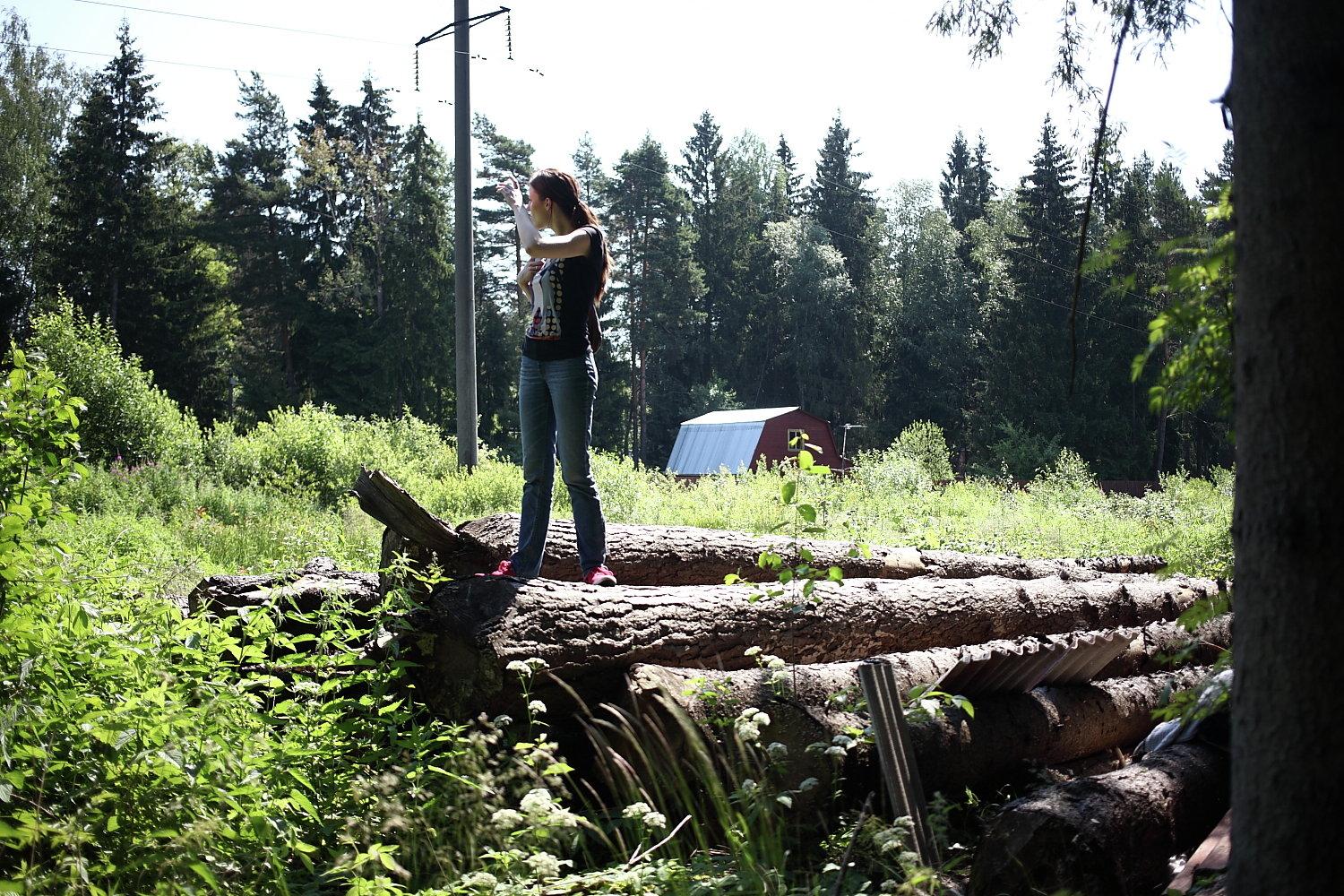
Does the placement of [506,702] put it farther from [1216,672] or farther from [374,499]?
[1216,672]

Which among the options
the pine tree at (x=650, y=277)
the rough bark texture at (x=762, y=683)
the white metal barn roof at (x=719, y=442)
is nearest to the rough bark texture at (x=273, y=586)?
the rough bark texture at (x=762, y=683)

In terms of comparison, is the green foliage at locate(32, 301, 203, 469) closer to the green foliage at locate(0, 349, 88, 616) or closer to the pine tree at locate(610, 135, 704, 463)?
the green foliage at locate(0, 349, 88, 616)

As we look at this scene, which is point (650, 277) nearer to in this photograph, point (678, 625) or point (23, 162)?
point (23, 162)

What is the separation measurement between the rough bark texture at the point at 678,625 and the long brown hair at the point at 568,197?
162cm

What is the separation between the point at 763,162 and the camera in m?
67.1

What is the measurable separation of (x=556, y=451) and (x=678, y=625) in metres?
1.16

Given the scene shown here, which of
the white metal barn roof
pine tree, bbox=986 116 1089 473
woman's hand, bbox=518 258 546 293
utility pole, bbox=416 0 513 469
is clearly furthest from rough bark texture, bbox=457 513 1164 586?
pine tree, bbox=986 116 1089 473

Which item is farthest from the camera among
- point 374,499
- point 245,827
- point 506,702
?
point 374,499

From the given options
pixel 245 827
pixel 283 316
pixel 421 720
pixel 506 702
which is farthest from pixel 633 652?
pixel 283 316

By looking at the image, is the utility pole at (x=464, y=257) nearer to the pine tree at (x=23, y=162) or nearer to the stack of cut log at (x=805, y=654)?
the stack of cut log at (x=805, y=654)

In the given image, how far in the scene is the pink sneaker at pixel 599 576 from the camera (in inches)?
203

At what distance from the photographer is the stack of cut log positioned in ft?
13.3

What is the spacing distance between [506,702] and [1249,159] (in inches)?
131

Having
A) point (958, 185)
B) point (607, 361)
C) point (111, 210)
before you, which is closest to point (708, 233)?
point (607, 361)
